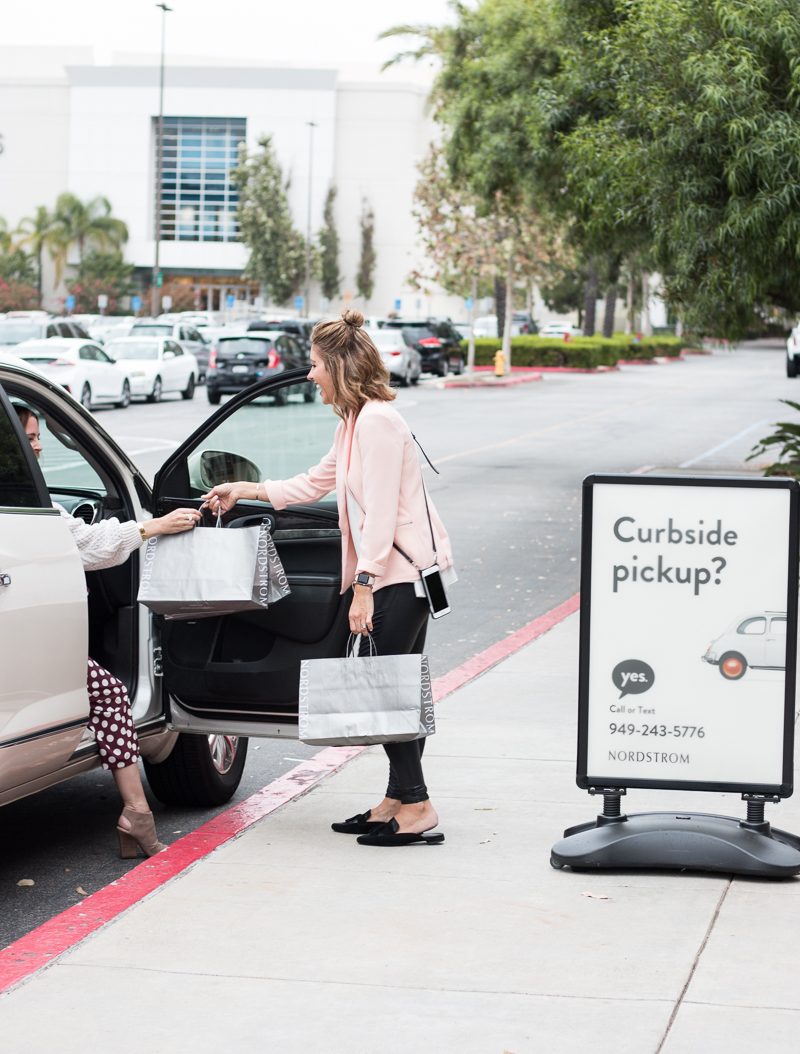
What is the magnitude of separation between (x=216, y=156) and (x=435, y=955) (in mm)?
100421

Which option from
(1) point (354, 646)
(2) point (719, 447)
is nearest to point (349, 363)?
(1) point (354, 646)

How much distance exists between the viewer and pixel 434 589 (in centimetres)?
576

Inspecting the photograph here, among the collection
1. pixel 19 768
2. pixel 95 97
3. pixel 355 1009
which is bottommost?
pixel 355 1009

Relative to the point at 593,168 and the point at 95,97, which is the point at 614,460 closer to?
the point at 593,168

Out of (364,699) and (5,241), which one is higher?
(5,241)

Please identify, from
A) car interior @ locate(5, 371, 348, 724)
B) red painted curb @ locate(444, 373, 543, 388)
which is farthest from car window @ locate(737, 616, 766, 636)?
red painted curb @ locate(444, 373, 543, 388)

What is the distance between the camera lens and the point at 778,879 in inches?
214

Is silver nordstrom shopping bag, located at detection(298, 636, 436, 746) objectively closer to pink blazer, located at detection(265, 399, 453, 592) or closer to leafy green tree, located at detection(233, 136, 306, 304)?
pink blazer, located at detection(265, 399, 453, 592)

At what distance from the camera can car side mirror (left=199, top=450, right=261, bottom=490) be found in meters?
6.29

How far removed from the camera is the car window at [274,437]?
6.29 meters

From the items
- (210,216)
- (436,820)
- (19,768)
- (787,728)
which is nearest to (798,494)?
(787,728)

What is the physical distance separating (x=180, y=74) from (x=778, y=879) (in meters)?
101

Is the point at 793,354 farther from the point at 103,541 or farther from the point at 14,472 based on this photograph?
the point at 14,472

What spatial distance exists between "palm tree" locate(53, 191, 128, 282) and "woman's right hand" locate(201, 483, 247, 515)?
92817mm
